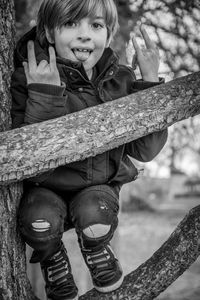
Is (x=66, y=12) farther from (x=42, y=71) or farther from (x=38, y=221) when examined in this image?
(x=38, y=221)

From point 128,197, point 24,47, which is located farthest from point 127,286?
point 128,197

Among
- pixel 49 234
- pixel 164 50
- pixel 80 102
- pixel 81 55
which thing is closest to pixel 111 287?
pixel 49 234

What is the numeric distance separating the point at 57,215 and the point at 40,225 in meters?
0.10

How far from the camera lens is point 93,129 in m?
1.84

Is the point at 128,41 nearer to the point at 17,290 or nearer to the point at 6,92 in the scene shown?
the point at 6,92

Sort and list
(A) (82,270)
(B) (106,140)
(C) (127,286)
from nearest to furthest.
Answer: (B) (106,140) → (C) (127,286) → (A) (82,270)

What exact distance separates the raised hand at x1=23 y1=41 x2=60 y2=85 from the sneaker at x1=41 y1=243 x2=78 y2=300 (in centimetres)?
81

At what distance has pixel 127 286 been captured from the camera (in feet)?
7.09

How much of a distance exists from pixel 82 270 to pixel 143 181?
50.8ft

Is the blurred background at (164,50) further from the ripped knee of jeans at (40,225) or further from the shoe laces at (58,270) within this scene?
the ripped knee of jeans at (40,225)

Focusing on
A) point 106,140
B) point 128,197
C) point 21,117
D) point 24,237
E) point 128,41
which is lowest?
point 128,197

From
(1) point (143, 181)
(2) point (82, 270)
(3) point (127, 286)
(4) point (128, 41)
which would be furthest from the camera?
(1) point (143, 181)

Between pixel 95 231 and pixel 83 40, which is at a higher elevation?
pixel 83 40

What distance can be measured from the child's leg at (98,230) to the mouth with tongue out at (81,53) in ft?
2.06
